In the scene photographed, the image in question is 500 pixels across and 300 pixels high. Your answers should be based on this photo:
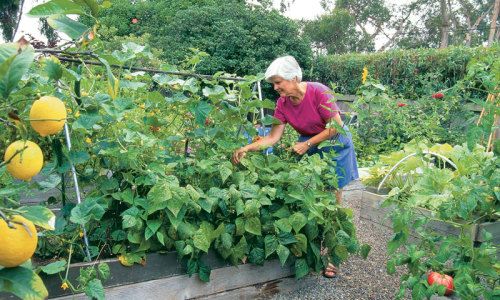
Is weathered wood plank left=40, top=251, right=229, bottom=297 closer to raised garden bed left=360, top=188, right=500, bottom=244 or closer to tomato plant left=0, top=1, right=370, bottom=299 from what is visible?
tomato plant left=0, top=1, right=370, bottom=299

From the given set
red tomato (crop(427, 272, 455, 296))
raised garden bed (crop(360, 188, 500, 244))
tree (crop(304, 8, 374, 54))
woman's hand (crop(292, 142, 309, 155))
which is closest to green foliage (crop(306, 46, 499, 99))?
raised garden bed (crop(360, 188, 500, 244))

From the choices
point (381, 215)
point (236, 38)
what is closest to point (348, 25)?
point (236, 38)

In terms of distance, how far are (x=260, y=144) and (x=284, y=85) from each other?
0.50m

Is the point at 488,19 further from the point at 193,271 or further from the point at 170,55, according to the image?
the point at 193,271

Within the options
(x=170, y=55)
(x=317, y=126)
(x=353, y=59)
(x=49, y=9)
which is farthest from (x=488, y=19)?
(x=49, y=9)

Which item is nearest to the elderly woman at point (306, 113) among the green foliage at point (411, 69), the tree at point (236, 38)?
the green foliage at point (411, 69)

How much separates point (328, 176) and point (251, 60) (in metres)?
7.80

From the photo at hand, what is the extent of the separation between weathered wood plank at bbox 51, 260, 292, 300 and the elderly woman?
545 millimetres

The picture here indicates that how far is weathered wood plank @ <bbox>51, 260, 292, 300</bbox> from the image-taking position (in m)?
1.94

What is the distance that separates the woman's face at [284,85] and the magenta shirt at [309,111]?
105 millimetres

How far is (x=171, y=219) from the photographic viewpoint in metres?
1.91

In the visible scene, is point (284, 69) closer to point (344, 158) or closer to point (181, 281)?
point (344, 158)

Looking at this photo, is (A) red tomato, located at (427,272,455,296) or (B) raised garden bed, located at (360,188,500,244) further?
(B) raised garden bed, located at (360,188,500,244)

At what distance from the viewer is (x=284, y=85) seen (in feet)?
9.28
